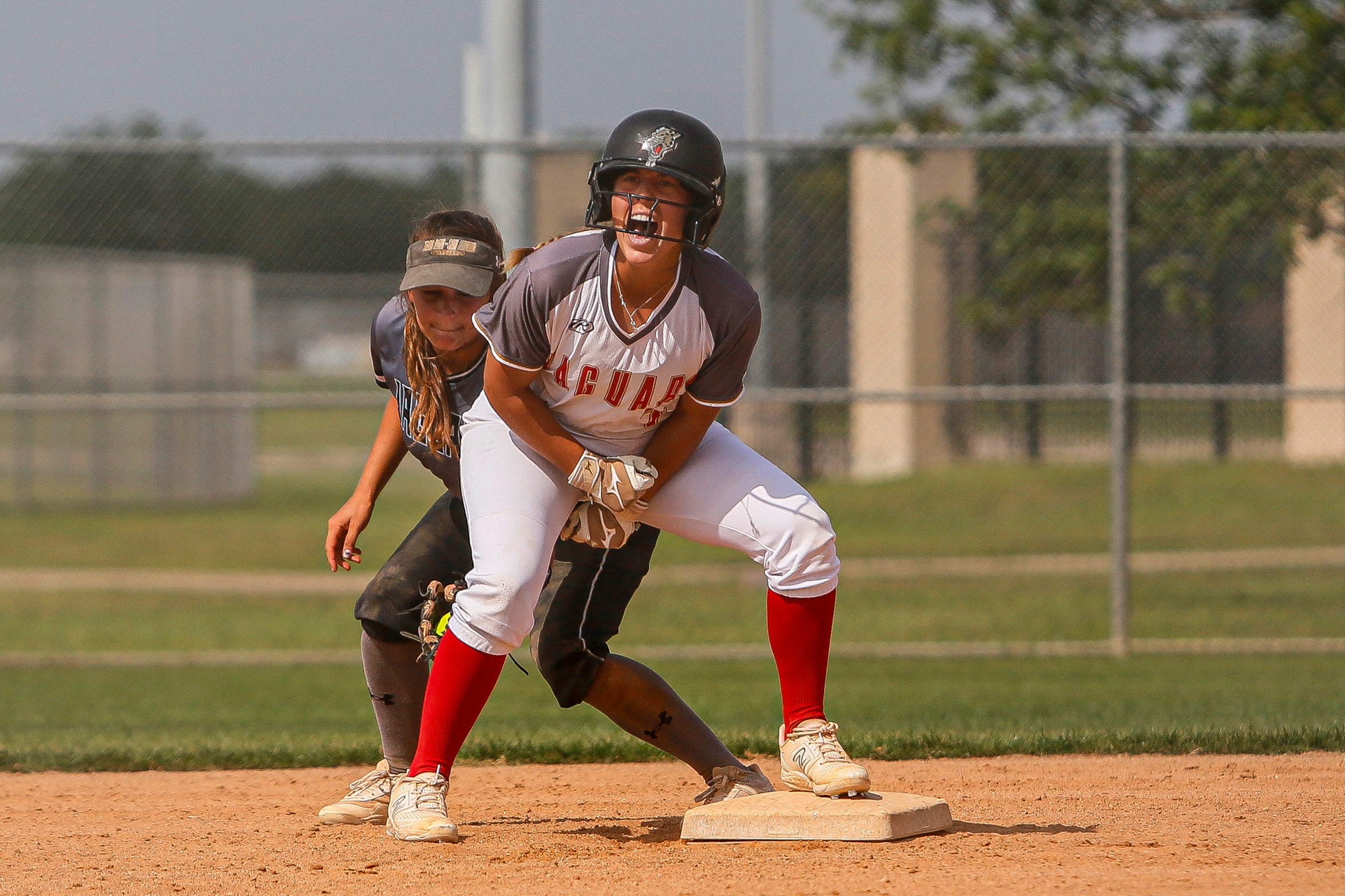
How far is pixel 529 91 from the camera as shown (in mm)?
9117

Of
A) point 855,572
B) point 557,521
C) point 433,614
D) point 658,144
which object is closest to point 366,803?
point 433,614

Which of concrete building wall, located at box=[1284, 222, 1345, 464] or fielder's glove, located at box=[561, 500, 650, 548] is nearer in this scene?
fielder's glove, located at box=[561, 500, 650, 548]

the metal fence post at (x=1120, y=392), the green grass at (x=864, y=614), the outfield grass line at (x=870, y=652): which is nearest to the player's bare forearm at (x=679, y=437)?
the outfield grass line at (x=870, y=652)

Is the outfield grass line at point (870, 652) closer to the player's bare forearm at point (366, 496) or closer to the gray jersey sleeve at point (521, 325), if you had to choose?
the player's bare forearm at point (366, 496)

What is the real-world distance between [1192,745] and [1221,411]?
743 cm

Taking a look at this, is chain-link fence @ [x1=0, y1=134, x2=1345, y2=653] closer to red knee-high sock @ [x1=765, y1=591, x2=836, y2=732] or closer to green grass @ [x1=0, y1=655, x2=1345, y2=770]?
green grass @ [x1=0, y1=655, x2=1345, y2=770]

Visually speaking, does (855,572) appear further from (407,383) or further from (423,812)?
(423,812)

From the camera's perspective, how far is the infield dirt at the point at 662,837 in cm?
337

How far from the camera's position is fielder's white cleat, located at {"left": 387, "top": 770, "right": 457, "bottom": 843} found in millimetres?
3729

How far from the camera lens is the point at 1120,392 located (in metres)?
8.04

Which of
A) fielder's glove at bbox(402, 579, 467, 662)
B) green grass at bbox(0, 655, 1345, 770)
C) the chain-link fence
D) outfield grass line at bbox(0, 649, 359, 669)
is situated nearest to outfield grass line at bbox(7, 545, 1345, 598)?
the chain-link fence

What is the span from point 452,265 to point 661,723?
137cm

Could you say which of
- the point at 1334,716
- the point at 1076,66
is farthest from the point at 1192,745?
the point at 1076,66

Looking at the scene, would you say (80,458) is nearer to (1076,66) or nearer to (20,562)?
(20,562)
